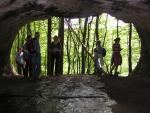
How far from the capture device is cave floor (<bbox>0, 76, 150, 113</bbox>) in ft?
36.3

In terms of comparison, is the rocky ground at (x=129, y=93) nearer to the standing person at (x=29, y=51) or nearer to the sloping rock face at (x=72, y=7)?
the sloping rock face at (x=72, y=7)

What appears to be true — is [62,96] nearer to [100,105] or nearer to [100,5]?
[100,105]

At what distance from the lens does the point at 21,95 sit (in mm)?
12297

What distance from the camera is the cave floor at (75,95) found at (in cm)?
1105

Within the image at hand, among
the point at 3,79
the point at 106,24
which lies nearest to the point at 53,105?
the point at 3,79

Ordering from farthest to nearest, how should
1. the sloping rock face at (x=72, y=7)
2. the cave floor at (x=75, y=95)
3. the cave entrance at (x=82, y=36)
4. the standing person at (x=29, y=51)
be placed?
the cave entrance at (x=82, y=36), the standing person at (x=29, y=51), the sloping rock face at (x=72, y=7), the cave floor at (x=75, y=95)

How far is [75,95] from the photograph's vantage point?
1242 centimetres

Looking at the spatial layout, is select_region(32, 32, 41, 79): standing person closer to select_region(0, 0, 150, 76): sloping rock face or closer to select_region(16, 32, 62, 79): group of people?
select_region(16, 32, 62, 79): group of people

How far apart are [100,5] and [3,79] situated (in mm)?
5612

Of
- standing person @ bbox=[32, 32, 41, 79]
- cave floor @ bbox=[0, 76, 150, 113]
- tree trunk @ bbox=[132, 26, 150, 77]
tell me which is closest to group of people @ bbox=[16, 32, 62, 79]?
standing person @ bbox=[32, 32, 41, 79]

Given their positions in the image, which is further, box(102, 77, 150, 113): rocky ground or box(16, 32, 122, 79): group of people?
box(16, 32, 122, 79): group of people

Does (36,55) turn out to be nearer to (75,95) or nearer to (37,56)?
(37,56)

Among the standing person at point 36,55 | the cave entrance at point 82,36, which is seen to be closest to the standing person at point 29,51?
the standing person at point 36,55

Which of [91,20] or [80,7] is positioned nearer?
[80,7]
